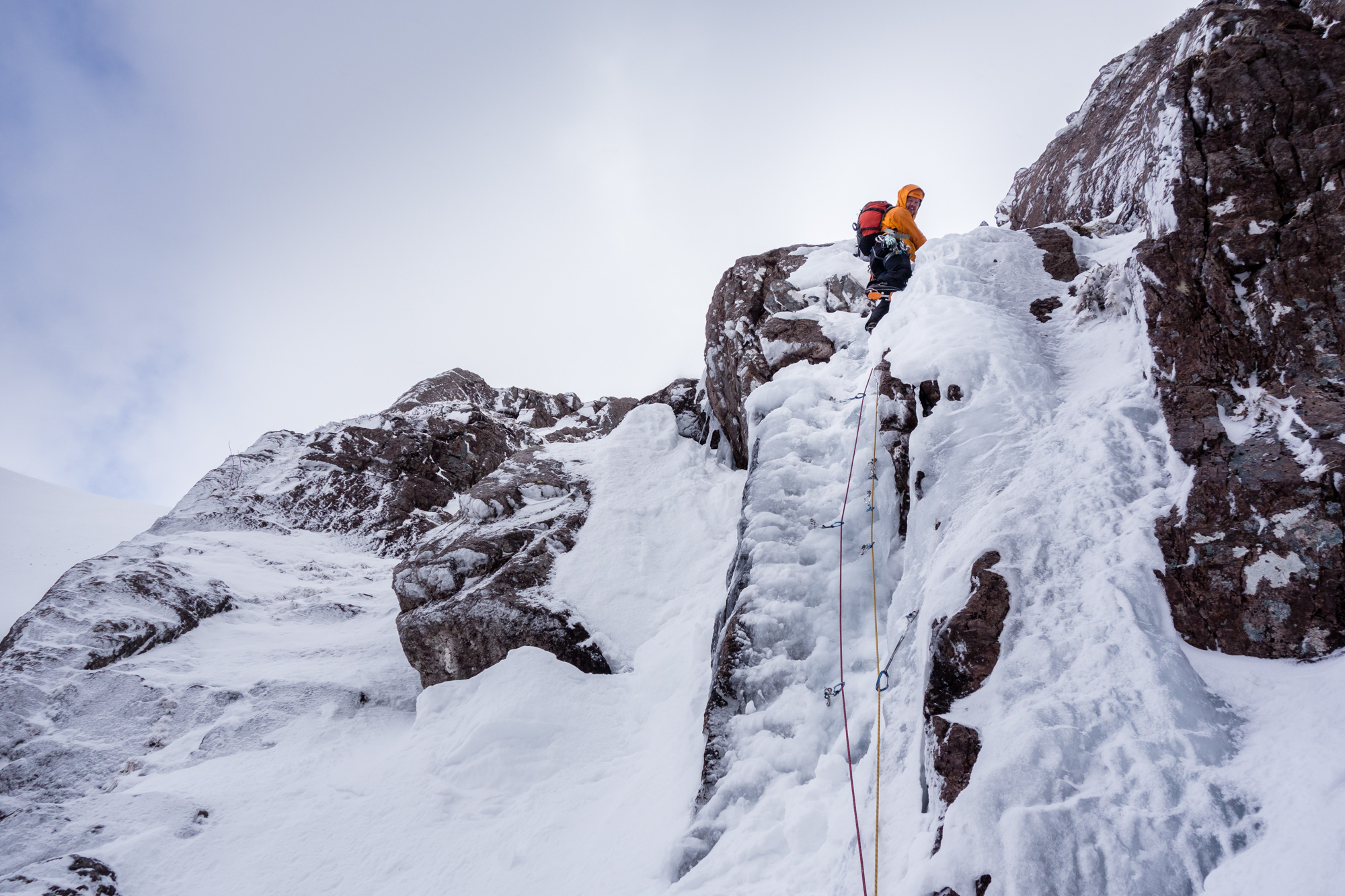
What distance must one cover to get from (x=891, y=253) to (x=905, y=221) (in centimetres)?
51

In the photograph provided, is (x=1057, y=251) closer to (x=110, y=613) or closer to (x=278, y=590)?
(x=278, y=590)

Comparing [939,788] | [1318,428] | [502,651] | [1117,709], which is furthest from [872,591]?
[502,651]

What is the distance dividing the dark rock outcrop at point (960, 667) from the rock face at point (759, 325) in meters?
6.19

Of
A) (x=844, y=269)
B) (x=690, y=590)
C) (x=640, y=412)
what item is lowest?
(x=690, y=590)

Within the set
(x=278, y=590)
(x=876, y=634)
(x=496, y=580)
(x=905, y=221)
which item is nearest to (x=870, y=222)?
(x=905, y=221)

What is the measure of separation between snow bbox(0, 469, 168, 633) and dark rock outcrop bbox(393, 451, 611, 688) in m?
13.9

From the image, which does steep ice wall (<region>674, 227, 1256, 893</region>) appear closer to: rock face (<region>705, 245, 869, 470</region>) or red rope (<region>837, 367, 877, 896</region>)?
red rope (<region>837, 367, 877, 896</region>)

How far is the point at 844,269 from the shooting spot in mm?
11008

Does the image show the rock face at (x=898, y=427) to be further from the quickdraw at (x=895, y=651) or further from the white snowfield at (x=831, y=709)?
the quickdraw at (x=895, y=651)

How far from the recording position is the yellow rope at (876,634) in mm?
3784

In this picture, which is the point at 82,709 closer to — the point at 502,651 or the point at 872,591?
the point at 502,651

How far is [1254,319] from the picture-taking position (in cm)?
375

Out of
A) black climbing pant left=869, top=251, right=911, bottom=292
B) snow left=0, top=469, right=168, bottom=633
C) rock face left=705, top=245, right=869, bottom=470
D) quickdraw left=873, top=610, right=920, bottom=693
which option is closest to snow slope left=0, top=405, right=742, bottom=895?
rock face left=705, top=245, right=869, bottom=470

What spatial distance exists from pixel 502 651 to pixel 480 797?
2.25m
